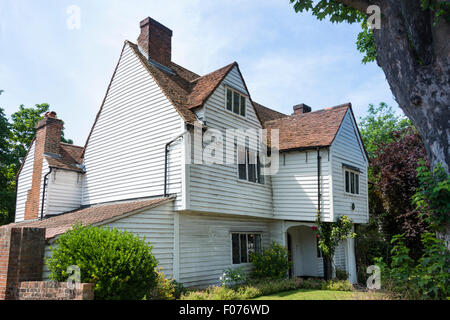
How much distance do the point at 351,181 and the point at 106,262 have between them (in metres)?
13.7

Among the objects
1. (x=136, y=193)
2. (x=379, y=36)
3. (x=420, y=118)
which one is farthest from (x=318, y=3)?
(x=136, y=193)

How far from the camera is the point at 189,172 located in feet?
44.6

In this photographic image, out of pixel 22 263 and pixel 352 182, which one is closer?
pixel 22 263

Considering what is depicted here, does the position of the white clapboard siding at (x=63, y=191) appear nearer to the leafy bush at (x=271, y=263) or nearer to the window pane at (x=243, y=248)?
the window pane at (x=243, y=248)

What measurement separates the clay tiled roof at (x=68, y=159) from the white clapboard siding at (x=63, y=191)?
0.26 meters

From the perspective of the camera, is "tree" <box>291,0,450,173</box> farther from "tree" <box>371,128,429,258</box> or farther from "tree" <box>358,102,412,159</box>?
"tree" <box>358,102,412,159</box>

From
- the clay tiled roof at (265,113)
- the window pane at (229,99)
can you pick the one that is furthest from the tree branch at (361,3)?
the clay tiled roof at (265,113)

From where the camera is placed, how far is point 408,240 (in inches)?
748

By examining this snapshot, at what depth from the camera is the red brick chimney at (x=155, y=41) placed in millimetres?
17250

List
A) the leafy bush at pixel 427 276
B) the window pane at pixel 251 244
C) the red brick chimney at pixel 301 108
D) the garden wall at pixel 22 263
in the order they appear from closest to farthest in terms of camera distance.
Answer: the leafy bush at pixel 427 276
the garden wall at pixel 22 263
the window pane at pixel 251 244
the red brick chimney at pixel 301 108

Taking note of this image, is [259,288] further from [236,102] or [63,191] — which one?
[63,191]

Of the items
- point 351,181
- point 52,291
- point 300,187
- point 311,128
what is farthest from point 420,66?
point 52,291
